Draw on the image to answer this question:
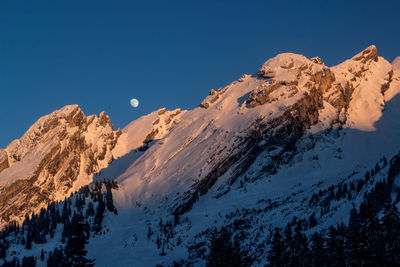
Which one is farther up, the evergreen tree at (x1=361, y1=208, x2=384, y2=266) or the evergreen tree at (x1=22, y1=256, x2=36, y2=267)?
the evergreen tree at (x1=22, y1=256, x2=36, y2=267)

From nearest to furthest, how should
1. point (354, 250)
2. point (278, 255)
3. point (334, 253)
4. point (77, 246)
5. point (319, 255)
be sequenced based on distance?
point (77, 246) < point (354, 250) < point (334, 253) < point (319, 255) < point (278, 255)

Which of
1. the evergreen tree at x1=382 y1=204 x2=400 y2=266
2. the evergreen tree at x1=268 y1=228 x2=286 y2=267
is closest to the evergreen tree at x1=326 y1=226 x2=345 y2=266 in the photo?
the evergreen tree at x1=382 y1=204 x2=400 y2=266

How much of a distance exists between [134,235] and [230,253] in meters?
117

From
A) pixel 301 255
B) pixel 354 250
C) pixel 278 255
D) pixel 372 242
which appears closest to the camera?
pixel 354 250

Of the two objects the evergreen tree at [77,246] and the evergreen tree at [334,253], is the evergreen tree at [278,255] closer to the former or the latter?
the evergreen tree at [334,253]

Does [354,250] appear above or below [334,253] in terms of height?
below

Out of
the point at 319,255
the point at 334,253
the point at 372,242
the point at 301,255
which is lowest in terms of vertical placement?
the point at 372,242

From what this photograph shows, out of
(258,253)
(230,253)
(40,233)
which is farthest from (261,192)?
(230,253)

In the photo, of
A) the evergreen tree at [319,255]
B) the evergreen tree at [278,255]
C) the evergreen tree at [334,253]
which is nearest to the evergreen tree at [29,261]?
the evergreen tree at [278,255]

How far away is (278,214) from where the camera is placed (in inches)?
6152

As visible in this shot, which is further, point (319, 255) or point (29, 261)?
point (29, 261)

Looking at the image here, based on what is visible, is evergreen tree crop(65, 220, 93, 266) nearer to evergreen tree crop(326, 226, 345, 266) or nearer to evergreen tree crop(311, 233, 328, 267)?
evergreen tree crop(311, 233, 328, 267)

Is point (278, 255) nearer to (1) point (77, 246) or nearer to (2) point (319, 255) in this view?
(2) point (319, 255)

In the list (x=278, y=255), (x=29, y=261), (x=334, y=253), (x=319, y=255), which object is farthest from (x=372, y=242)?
(x=29, y=261)
